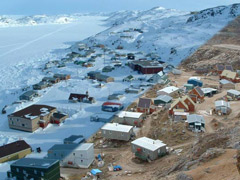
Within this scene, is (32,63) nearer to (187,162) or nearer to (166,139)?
(166,139)

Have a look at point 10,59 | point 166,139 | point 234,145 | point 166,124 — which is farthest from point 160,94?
point 10,59

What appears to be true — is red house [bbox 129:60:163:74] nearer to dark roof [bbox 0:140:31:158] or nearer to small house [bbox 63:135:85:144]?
small house [bbox 63:135:85:144]

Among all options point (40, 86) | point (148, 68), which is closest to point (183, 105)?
point (40, 86)

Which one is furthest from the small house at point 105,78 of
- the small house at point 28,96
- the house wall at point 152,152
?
the house wall at point 152,152

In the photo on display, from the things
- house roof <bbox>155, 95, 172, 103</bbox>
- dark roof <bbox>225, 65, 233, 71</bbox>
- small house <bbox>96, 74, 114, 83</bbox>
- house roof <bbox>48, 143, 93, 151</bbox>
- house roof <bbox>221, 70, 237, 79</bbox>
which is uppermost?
dark roof <bbox>225, 65, 233, 71</bbox>

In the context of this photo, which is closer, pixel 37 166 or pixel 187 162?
pixel 187 162

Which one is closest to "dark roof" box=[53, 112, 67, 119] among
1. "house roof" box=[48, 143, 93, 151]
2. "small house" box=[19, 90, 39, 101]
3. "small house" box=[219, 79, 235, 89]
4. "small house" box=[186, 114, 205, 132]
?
"house roof" box=[48, 143, 93, 151]
